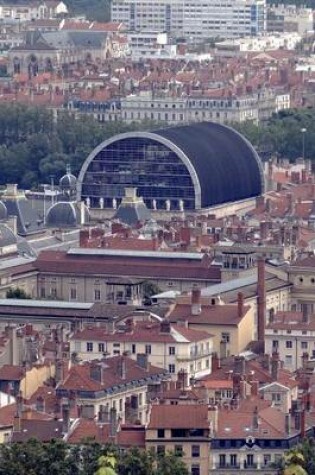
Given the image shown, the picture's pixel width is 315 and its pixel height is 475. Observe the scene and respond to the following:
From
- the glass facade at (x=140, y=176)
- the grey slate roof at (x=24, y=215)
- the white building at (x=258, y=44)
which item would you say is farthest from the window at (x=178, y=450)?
the white building at (x=258, y=44)

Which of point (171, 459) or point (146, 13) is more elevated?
point (171, 459)

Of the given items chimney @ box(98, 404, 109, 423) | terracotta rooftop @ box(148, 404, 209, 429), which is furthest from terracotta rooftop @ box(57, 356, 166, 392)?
terracotta rooftop @ box(148, 404, 209, 429)

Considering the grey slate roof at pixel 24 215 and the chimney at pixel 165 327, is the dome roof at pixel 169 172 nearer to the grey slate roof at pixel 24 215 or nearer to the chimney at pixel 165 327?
the grey slate roof at pixel 24 215

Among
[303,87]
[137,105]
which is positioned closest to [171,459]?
[137,105]

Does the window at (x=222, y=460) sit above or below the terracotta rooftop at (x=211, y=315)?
above

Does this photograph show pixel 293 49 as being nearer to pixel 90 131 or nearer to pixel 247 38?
pixel 247 38

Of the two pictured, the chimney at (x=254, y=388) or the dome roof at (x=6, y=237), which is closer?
the chimney at (x=254, y=388)
